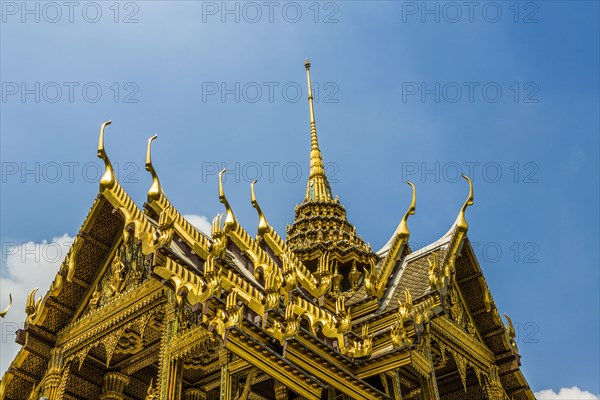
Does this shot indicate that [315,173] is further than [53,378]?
Yes

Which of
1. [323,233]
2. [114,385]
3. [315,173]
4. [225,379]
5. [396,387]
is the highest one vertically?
[315,173]

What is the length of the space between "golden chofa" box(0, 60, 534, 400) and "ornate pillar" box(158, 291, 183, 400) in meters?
0.01

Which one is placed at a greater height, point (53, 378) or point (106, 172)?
point (106, 172)

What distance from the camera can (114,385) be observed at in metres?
10.7

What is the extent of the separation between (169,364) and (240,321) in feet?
3.49

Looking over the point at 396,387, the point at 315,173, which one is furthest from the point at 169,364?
the point at 315,173

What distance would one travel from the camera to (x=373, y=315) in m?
10.8

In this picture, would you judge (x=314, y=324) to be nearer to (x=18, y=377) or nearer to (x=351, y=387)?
(x=351, y=387)

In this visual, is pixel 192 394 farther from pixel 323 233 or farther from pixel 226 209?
pixel 323 233

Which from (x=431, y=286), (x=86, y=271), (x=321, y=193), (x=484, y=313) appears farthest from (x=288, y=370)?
(x=321, y=193)

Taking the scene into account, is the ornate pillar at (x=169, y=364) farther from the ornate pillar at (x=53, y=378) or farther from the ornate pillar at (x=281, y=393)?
the ornate pillar at (x=53, y=378)

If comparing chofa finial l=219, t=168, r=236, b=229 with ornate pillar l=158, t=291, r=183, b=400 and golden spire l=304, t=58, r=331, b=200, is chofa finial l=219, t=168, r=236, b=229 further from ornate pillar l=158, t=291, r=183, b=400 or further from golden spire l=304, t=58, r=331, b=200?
golden spire l=304, t=58, r=331, b=200

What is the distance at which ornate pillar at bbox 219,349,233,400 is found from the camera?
312 inches

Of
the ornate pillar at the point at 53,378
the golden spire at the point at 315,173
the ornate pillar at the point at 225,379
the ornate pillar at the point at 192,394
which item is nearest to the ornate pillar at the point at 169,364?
the ornate pillar at the point at 225,379
